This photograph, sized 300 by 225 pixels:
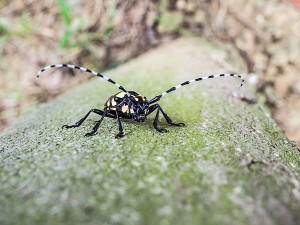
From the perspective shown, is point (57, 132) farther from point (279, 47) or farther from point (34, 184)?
point (279, 47)

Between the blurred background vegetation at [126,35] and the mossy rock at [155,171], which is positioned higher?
the blurred background vegetation at [126,35]

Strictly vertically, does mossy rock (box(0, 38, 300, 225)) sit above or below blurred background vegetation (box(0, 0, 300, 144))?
below

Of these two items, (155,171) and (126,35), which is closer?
(155,171)

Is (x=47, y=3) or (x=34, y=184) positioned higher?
(x=47, y=3)

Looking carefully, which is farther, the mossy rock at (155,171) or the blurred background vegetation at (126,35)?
the blurred background vegetation at (126,35)

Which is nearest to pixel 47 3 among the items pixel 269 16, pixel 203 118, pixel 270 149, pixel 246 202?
pixel 269 16
